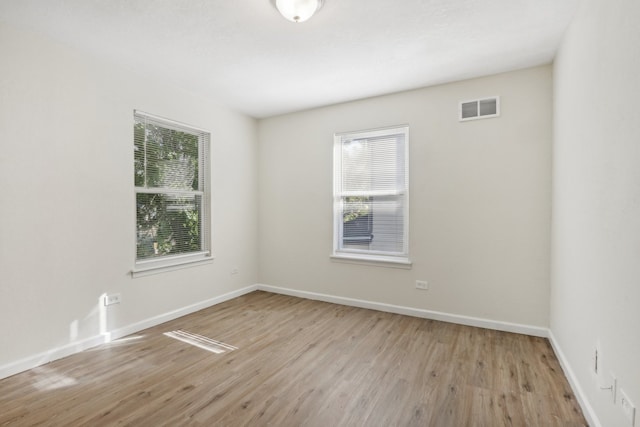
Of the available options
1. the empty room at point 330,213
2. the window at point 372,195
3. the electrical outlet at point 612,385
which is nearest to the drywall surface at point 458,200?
the empty room at point 330,213

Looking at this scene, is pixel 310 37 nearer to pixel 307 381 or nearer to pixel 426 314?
pixel 307 381

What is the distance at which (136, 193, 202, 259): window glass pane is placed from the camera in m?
3.44

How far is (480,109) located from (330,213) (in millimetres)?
2145

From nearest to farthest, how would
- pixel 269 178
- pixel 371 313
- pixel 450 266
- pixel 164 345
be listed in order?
pixel 164 345, pixel 450 266, pixel 371 313, pixel 269 178

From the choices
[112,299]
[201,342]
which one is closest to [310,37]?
[201,342]

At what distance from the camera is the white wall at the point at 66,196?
243 centimetres

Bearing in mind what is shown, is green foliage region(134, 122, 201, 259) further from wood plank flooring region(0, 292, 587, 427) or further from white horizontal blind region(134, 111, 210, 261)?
wood plank flooring region(0, 292, 587, 427)

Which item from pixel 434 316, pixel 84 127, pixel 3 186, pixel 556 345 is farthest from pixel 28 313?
pixel 556 345

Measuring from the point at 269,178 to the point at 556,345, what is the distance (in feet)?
12.8

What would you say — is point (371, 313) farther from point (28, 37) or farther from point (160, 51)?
point (28, 37)

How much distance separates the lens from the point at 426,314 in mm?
3650

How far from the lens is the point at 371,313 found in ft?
12.6

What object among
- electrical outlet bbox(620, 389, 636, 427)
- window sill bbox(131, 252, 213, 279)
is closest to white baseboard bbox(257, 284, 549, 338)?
window sill bbox(131, 252, 213, 279)

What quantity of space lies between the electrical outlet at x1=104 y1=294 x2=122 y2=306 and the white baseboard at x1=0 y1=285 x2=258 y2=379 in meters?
0.28
